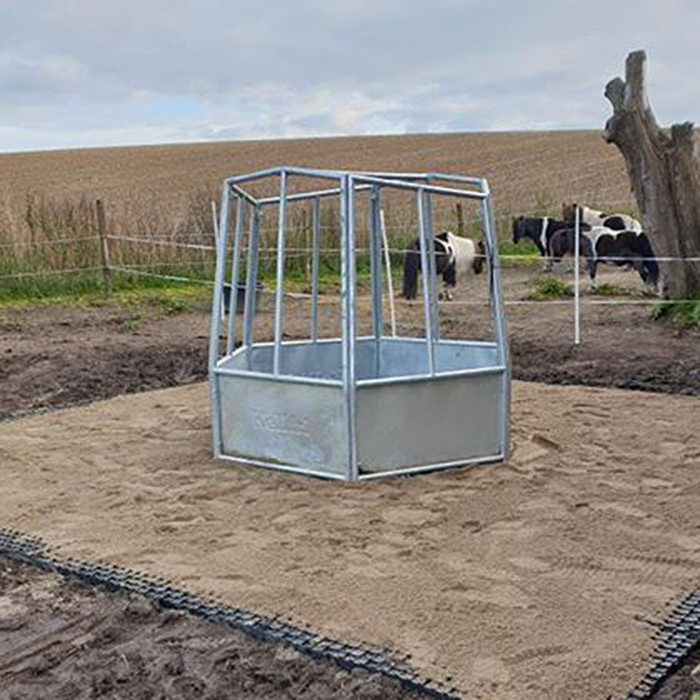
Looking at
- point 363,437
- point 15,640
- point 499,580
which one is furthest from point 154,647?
A: point 363,437

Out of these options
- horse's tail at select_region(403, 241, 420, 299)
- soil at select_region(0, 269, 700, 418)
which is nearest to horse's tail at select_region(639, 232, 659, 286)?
soil at select_region(0, 269, 700, 418)

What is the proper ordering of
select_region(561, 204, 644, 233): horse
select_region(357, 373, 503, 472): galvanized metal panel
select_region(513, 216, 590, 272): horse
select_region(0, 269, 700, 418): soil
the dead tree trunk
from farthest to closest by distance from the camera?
select_region(513, 216, 590, 272): horse → select_region(561, 204, 644, 233): horse → the dead tree trunk → select_region(0, 269, 700, 418): soil → select_region(357, 373, 503, 472): galvanized metal panel

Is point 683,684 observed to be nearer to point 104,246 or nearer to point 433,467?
point 433,467

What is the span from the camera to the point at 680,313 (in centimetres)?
914

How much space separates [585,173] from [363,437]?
25445 millimetres

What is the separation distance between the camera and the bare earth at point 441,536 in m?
2.84

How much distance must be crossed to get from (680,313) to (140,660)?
7.44 meters

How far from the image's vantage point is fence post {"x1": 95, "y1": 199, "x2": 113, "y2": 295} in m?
12.0

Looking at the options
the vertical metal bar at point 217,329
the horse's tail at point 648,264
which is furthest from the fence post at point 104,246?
the vertical metal bar at point 217,329

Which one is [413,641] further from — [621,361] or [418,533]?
[621,361]

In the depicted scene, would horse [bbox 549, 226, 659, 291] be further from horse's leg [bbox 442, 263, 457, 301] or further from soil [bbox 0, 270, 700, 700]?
soil [bbox 0, 270, 700, 700]

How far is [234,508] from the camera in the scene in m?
4.15

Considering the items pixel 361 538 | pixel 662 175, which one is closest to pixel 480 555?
pixel 361 538

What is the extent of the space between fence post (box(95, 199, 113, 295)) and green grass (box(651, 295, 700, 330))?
21.2 feet
